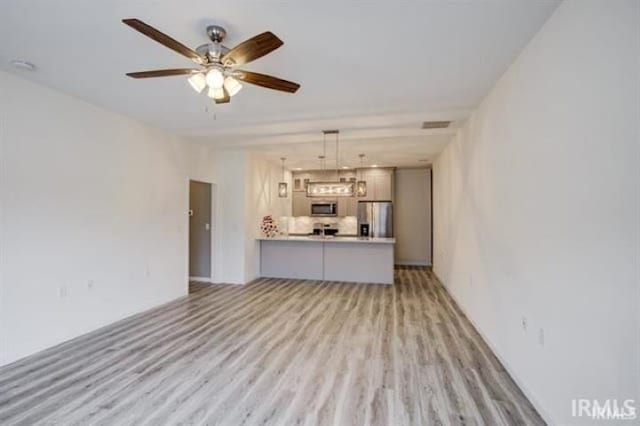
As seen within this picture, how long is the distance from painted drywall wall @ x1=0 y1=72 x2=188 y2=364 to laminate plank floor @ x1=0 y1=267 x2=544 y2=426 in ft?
1.17

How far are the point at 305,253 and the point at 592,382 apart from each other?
5.41m

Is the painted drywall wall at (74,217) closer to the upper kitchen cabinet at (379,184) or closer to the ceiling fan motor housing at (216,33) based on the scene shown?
the ceiling fan motor housing at (216,33)

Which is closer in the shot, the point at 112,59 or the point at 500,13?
the point at 500,13

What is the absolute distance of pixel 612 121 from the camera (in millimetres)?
1483

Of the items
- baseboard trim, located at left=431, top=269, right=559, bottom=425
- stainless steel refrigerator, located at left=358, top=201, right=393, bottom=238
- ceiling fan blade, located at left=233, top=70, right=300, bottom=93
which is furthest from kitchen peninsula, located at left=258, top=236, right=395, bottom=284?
ceiling fan blade, located at left=233, top=70, right=300, bottom=93

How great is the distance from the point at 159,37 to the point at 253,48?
21.4 inches

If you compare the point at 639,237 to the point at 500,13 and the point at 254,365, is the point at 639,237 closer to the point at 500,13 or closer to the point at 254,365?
the point at 500,13

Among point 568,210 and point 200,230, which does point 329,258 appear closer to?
point 200,230

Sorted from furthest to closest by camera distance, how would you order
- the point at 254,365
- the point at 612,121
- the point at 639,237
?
the point at 254,365
the point at 612,121
the point at 639,237

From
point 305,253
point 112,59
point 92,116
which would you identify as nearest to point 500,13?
point 112,59

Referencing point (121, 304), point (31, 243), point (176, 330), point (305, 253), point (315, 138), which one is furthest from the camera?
point (305, 253)

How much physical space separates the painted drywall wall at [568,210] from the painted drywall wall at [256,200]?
4.46 m

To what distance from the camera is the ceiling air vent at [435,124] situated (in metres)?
4.37

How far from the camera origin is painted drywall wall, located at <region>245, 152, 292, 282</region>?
6.38 metres
